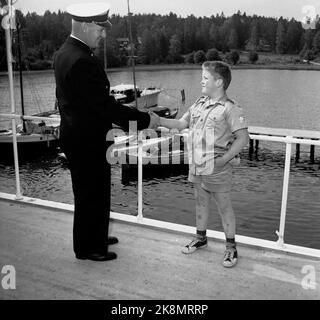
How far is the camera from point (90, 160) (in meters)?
3.55

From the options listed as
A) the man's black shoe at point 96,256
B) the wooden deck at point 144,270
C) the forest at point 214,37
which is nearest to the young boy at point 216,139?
the wooden deck at point 144,270

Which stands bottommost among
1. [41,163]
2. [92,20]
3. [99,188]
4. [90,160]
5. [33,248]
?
[41,163]

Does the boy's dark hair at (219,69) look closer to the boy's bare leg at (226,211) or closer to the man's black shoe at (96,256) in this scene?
the boy's bare leg at (226,211)

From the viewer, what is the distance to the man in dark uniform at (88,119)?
3.27 metres

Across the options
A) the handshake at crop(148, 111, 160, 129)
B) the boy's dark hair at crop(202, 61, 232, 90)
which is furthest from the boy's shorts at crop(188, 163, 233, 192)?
the boy's dark hair at crop(202, 61, 232, 90)

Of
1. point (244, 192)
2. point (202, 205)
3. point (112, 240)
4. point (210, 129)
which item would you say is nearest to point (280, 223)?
point (202, 205)

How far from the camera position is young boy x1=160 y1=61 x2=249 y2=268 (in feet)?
11.4

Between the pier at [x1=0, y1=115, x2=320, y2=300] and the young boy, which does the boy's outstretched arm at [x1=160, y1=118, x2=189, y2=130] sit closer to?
the young boy

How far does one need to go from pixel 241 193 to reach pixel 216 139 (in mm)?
23235

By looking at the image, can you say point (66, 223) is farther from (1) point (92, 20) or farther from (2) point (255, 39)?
(2) point (255, 39)

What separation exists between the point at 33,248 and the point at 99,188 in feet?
3.25

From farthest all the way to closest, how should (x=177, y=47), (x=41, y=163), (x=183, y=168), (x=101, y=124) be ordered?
(x=177, y=47) → (x=41, y=163) → (x=183, y=168) → (x=101, y=124)

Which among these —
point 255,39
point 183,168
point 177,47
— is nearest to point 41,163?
point 183,168

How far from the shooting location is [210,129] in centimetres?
354
